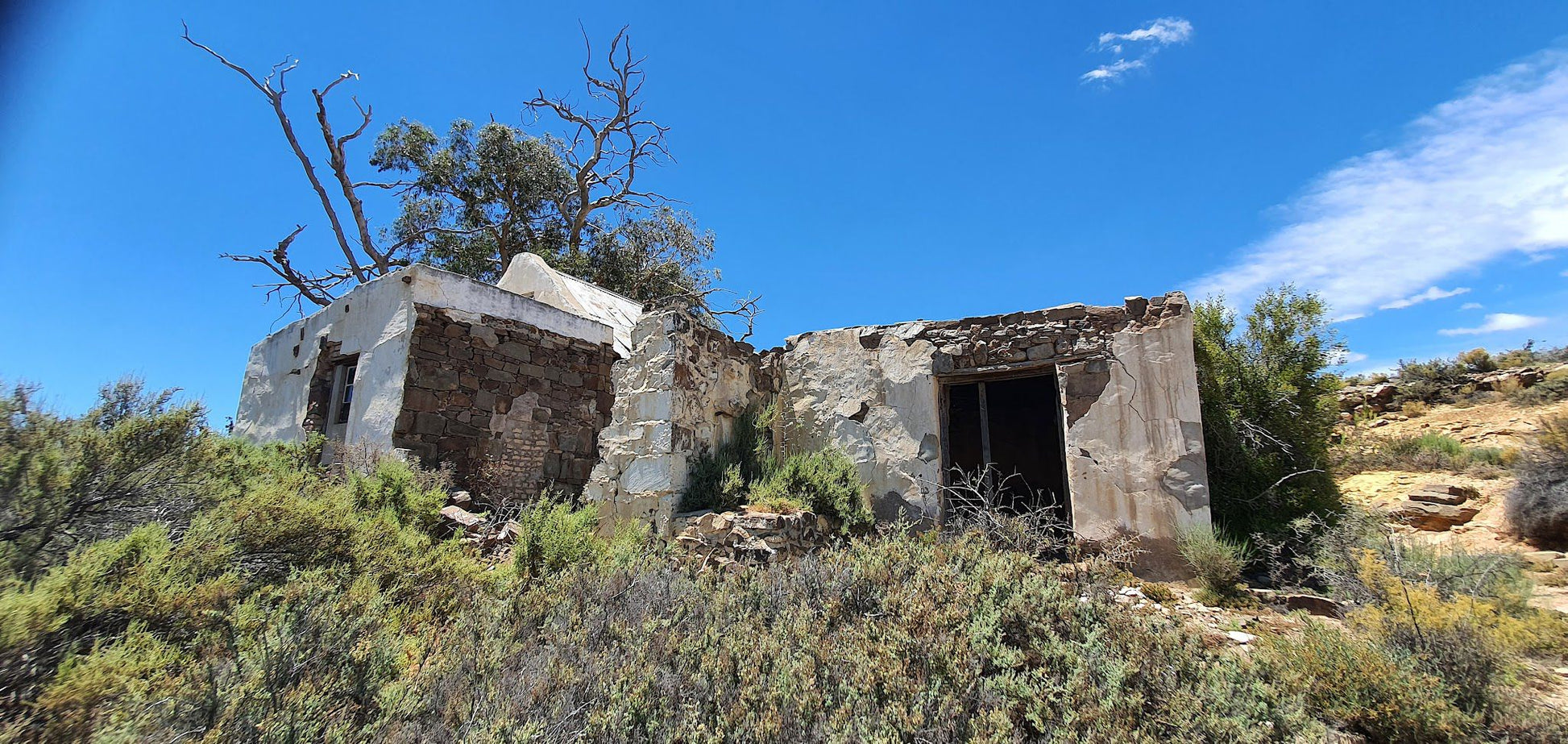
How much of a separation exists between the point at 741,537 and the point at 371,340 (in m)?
7.16

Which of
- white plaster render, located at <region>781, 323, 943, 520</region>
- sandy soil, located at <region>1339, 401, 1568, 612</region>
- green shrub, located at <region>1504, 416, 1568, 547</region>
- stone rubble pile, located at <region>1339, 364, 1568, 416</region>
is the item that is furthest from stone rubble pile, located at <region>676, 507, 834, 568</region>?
stone rubble pile, located at <region>1339, 364, 1568, 416</region>

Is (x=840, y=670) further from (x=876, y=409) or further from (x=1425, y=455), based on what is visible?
(x=1425, y=455)

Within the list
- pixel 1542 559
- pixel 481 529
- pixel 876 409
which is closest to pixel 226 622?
pixel 481 529

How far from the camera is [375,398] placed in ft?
29.5

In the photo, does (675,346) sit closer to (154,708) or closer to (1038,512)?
(1038,512)

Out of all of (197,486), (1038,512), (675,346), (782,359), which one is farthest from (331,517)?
(1038,512)

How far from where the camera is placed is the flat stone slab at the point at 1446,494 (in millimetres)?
8219

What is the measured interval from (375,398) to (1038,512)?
344 inches

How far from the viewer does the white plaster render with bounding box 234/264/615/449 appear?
8.93 meters

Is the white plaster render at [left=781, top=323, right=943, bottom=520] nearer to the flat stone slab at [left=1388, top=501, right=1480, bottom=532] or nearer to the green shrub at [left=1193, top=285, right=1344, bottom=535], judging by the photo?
the green shrub at [left=1193, top=285, right=1344, bottom=535]

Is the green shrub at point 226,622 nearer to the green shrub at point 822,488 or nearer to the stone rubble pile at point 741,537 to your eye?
the stone rubble pile at point 741,537

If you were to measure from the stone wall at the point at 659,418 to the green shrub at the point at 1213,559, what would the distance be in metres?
4.63

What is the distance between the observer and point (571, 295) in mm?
11938

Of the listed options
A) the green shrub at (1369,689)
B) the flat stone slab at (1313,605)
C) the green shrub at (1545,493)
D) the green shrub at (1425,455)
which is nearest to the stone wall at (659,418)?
the green shrub at (1369,689)
